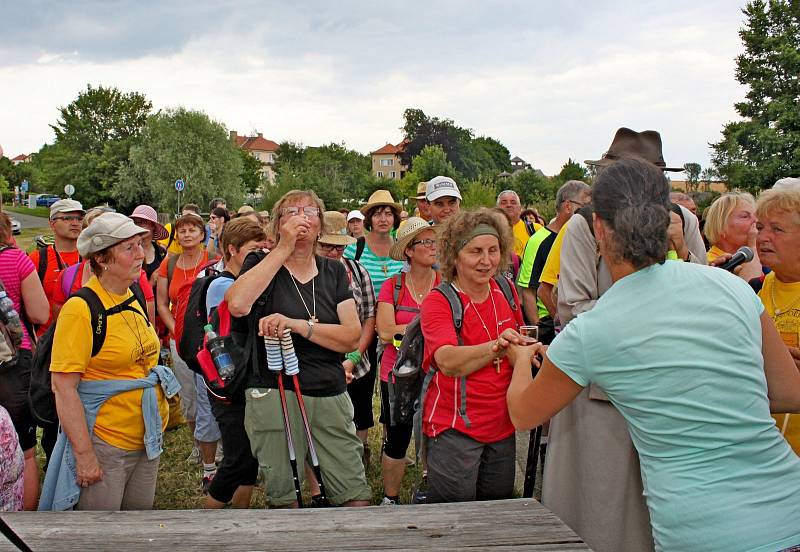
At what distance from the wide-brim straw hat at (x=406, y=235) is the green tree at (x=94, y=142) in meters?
57.9

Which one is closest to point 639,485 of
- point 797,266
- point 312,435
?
point 797,266

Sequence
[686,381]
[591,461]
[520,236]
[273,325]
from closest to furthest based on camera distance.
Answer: [686,381] < [591,461] < [273,325] < [520,236]

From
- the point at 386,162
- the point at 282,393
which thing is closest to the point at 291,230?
the point at 282,393

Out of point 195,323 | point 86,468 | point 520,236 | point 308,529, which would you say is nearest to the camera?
point 308,529

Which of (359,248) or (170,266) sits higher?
(359,248)

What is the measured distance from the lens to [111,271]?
9.71ft

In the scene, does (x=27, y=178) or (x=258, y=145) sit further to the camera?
(x=258, y=145)

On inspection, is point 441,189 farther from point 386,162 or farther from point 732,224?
point 386,162

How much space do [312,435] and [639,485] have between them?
5.17 feet

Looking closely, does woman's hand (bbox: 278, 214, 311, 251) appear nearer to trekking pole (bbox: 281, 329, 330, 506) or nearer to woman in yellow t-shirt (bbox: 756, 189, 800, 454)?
trekking pole (bbox: 281, 329, 330, 506)

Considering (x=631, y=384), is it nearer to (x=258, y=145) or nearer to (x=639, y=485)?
(x=639, y=485)

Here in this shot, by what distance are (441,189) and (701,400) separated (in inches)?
150

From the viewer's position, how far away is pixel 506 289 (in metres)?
3.11

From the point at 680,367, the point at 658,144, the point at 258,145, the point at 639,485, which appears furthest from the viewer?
the point at 258,145
